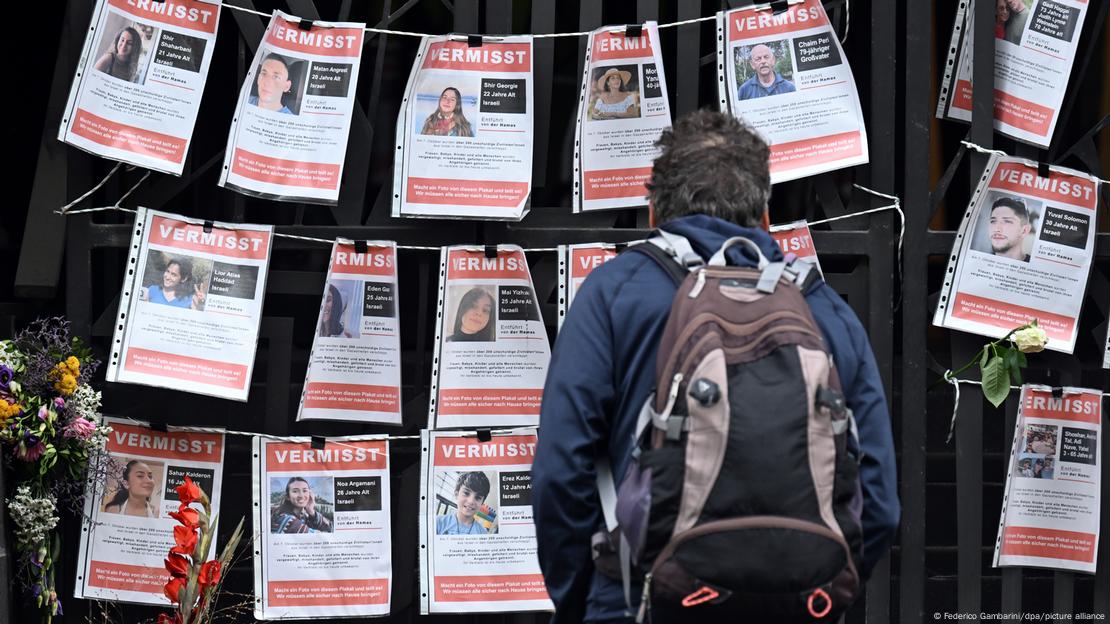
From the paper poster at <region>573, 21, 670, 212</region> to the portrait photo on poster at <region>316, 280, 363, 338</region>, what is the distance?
2.55ft

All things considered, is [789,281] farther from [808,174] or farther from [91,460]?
[91,460]

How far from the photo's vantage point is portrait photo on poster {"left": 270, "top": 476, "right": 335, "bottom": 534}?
4105 mm

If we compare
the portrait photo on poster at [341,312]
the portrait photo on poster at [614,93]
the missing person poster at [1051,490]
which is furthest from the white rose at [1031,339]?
the portrait photo on poster at [341,312]

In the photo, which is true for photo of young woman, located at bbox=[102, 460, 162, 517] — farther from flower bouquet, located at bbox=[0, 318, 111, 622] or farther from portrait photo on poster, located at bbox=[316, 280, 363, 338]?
portrait photo on poster, located at bbox=[316, 280, 363, 338]

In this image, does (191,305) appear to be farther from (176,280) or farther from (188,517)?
(188,517)

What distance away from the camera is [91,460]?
3969mm

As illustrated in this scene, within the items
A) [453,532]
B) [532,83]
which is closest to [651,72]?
[532,83]

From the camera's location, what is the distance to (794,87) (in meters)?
4.12

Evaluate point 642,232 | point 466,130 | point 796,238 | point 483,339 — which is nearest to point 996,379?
point 796,238

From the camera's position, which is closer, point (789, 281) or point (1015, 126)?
point (789, 281)

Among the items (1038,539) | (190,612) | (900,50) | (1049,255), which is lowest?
(190,612)

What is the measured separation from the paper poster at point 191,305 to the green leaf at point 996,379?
2.35 meters

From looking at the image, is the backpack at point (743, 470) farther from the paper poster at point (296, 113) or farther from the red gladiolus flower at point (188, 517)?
the paper poster at point (296, 113)

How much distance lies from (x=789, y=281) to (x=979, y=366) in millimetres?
2066
